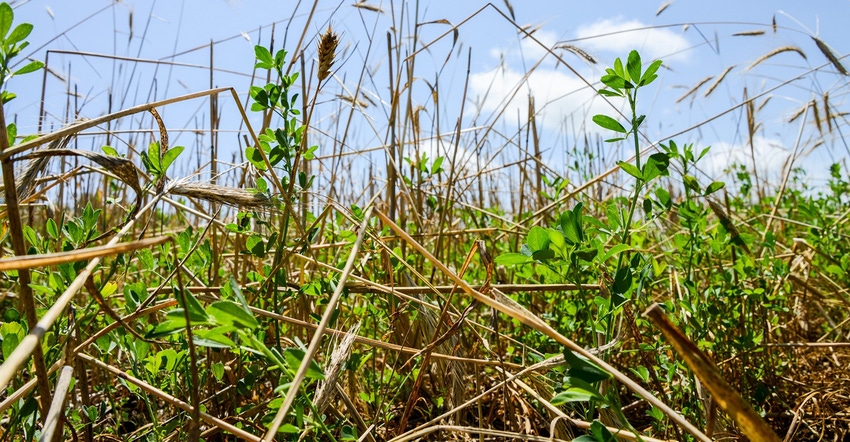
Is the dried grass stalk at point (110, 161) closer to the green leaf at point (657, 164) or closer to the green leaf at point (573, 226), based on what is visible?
the green leaf at point (573, 226)

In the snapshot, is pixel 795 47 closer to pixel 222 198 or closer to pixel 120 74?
pixel 222 198

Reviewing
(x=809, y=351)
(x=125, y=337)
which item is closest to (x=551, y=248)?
(x=125, y=337)

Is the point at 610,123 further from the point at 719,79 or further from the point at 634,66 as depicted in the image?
the point at 719,79

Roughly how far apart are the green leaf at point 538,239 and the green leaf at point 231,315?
1.19 feet

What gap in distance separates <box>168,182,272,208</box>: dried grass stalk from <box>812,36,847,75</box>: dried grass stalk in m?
2.11

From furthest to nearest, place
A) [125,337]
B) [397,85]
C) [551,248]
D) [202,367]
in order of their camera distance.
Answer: [397,85]
[202,367]
[125,337]
[551,248]

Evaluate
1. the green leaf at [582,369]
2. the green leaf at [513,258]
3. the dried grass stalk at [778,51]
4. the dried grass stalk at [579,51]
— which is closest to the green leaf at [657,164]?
the green leaf at [513,258]

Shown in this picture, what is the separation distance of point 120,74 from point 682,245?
8.31 ft

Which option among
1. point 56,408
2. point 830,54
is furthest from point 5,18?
point 830,54

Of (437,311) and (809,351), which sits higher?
(437,311)

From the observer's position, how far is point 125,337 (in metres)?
1.04

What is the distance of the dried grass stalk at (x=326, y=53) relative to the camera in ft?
3.22

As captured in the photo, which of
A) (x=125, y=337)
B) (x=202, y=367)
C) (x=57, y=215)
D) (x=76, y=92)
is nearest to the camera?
(x=125, y=337)

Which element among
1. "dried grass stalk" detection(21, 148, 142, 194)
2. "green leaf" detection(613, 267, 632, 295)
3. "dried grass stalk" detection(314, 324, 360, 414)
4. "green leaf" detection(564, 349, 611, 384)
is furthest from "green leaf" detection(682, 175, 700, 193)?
"dried grass stalk" detection(21, 148, 142, 194)
